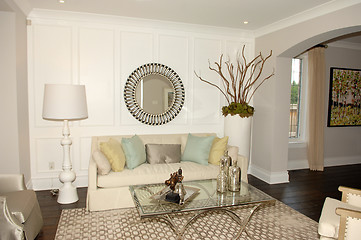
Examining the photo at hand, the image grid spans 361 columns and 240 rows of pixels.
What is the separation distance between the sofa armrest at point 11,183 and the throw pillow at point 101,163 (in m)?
0.84

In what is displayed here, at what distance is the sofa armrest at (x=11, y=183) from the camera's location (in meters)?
2.77

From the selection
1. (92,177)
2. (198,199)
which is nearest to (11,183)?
(92,177)

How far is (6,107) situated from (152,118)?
203 centimetres

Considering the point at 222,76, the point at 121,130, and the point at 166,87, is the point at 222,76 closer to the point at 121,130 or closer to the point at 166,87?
the point at 166,87

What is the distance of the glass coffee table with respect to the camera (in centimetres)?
249

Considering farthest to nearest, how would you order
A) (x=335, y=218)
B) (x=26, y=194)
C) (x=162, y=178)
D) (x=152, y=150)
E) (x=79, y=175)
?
(x=79, y=175), (x=152, y=150), (x=162, y=178), (x=26, y=194), (x=335, y=218)

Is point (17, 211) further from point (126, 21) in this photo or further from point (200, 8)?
point (200, 8)

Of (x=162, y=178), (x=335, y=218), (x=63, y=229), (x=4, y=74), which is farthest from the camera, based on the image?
(x=162, y=178)

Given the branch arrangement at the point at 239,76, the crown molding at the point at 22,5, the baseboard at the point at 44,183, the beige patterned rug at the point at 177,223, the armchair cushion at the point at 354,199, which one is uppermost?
the crown molding at the point at 22,5

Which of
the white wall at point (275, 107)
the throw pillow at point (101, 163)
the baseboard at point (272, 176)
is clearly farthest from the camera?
the baseboard at point (272, 176)

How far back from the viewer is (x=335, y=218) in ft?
7.55

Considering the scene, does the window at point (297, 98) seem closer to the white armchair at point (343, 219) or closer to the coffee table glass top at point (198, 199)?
→ the coffee table glass top at point (198, 199)

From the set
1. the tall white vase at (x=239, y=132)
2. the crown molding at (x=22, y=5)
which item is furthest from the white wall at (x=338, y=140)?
the crown molding at (x=22, y=5)

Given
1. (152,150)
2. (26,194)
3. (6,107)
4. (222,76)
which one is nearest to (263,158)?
(222,76)
